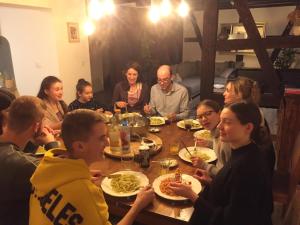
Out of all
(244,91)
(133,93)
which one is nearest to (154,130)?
(244,91)

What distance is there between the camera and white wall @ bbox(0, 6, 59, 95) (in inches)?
165

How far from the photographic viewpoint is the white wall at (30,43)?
420cm

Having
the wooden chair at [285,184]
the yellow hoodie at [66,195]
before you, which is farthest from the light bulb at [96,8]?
the wooden chair at [285,184]

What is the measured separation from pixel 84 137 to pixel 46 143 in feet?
3.18

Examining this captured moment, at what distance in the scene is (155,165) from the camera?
194 centimetres

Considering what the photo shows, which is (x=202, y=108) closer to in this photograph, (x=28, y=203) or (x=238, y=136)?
(x=238, y=136)

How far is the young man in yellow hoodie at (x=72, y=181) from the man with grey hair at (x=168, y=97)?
2.12 metres

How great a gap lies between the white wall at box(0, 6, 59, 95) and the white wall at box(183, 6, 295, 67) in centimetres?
563

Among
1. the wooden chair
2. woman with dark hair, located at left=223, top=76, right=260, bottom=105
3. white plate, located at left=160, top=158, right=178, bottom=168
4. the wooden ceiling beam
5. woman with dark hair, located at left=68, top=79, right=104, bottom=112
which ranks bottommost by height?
the wooden chair

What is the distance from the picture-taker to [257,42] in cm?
327

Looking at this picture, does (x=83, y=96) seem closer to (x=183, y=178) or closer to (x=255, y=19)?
(x=183, y=178)

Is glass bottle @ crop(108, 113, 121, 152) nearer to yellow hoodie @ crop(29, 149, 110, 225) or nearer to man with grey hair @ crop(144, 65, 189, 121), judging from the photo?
yellow hoodie @ crop(29, 149, 110, 225)

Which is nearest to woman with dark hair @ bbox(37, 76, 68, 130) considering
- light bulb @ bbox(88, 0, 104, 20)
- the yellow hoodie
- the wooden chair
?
light bulb @ bbox(88, 0, 104, 20)

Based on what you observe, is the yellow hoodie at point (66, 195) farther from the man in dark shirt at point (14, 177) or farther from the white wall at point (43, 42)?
the white wall at point (43, 42)
